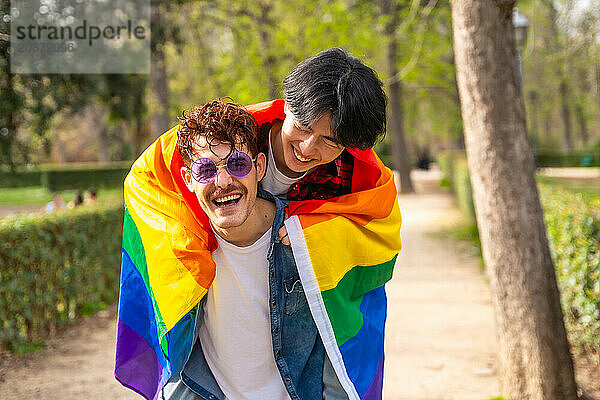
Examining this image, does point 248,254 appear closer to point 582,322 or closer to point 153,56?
point 582,322

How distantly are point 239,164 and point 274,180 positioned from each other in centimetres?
28

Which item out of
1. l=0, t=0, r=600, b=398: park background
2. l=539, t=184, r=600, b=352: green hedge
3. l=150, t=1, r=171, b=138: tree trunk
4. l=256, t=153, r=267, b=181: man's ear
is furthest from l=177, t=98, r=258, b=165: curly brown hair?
l=150, t=1, r=171, b=138: tree trunk

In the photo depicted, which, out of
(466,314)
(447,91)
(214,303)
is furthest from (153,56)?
(447,91)

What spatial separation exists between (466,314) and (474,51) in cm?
392

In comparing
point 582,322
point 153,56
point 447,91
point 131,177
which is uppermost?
point 447,91

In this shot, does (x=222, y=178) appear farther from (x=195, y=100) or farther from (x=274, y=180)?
(x=195, y=100)

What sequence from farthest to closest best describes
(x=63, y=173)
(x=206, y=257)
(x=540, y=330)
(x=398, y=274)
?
(x=63, y=173), (x=398, y=274), (x=540, y=330), (x=206, y=257)

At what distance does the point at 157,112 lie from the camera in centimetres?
1311

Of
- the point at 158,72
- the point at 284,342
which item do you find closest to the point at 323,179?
the point at 284,342

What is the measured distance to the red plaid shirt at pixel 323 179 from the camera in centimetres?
253

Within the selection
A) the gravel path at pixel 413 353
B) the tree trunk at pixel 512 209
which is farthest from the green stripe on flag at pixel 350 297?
the gravel path at pixel 413 353

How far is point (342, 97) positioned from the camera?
2.16m

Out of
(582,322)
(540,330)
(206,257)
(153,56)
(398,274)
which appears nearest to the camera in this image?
(206,257)

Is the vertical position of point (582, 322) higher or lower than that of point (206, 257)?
lower
